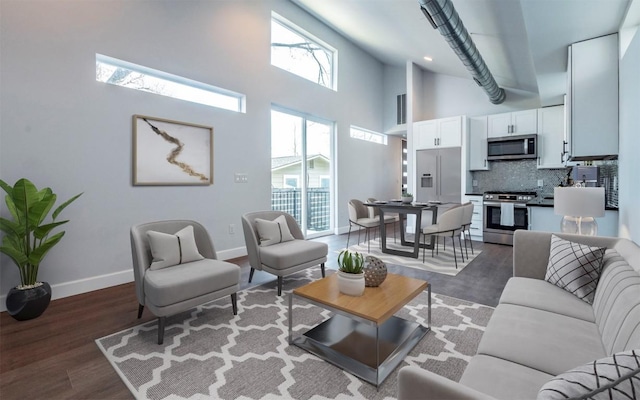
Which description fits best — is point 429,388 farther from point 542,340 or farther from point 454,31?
point 454,31

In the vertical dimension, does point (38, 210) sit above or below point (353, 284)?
above

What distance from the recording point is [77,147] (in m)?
3.05

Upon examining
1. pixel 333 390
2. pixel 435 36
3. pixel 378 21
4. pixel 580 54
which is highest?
pixel 378 21

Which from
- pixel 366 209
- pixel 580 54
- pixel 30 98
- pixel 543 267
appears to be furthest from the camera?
pixel 366 209

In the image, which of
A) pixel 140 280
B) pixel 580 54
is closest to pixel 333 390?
pixel 140 280

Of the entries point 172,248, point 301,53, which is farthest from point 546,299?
point 301,53

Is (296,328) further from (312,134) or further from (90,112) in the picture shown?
(312,134)

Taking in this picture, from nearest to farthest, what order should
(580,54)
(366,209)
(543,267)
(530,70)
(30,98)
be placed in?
(543,267), (30,98), (580,54), (530,70), (366,209)

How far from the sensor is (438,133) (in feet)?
20.9

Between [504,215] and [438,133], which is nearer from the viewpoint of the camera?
[504,215]

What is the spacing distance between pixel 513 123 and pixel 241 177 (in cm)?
525

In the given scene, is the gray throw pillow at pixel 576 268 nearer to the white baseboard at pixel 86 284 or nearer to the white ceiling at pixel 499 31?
the white ceiling at pixel 499 31

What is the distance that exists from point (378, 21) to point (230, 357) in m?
5.38

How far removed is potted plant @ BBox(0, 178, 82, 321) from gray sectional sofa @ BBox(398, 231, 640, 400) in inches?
122
